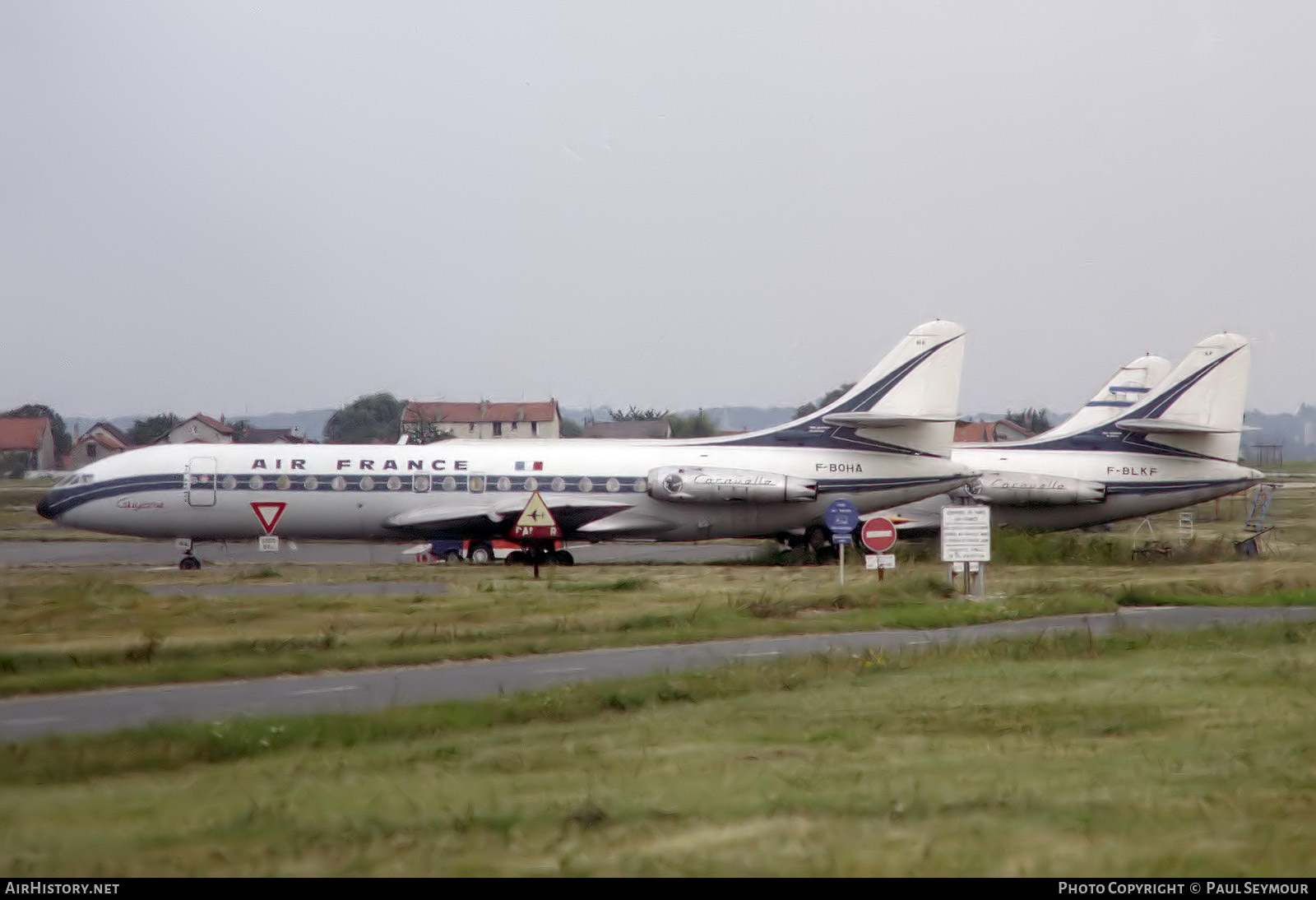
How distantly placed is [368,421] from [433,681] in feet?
229

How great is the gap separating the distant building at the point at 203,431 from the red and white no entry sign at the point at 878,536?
5261 centimetres

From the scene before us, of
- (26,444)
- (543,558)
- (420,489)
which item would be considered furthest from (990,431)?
(420,489)

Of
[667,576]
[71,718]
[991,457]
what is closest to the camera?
[71,718]

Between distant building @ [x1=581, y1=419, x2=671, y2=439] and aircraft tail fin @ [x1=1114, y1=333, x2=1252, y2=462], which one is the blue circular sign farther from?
distant building @ [x1=581, y1=419, x2=671, y2=439]

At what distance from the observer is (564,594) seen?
86.1 feet

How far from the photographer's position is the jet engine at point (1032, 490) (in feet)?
140

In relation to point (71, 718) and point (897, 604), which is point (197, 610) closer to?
point (71, 718)

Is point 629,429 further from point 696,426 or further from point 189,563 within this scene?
point 189,563

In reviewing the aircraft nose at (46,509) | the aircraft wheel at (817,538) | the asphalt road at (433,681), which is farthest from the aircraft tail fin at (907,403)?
the aircraft nose at (46,509)

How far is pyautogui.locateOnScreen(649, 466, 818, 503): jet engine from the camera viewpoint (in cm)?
3841

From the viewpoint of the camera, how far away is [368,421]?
83.8m

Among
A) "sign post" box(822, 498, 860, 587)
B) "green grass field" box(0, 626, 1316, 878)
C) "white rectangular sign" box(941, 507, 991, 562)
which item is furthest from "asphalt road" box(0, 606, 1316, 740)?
"sign post" box(822, 498, 860, 587)

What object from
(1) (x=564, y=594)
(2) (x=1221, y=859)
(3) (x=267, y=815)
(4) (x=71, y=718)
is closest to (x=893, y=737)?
(2) (x=1221, y=859)

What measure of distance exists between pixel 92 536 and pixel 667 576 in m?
34.2
